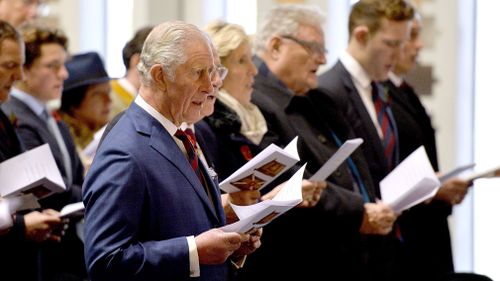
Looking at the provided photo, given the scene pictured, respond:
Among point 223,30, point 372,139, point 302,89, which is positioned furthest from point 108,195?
point 372,139

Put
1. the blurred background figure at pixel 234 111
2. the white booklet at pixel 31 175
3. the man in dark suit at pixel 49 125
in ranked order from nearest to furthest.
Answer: the white booklet at pixel 31 175 → the blurred background figure at pixel 234 111 → the man in dark suit at pixel 49 125

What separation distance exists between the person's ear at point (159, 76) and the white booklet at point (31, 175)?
3.38 ft

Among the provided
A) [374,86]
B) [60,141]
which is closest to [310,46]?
[374,86]

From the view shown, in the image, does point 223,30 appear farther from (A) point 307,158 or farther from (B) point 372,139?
(B) point 372,139

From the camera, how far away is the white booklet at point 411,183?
489 centimetres

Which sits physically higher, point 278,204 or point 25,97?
point 278,204

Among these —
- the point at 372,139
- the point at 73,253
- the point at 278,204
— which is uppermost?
the point at 278,204

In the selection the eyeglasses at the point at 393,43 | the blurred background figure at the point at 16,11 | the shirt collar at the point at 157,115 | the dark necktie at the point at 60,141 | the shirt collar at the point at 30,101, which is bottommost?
the dark necktie at the point at 60,141

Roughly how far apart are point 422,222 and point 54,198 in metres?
1.81

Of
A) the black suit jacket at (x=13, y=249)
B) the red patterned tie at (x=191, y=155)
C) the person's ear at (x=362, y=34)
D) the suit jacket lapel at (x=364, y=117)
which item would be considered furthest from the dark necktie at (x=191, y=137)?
the person's ear at (x=362, y=34)

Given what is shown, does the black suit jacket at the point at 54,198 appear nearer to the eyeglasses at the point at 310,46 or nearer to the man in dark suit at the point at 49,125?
the man in dark suit at the point at 49,125

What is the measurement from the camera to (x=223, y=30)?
178 inches

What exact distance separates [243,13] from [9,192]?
369cm

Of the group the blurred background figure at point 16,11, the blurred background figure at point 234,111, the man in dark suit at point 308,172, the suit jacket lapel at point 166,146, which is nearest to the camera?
the suit jacket lapel at point 166,146
